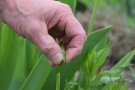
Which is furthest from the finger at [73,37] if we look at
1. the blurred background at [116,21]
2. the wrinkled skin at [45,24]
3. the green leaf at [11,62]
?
the blurred background at [116,21]

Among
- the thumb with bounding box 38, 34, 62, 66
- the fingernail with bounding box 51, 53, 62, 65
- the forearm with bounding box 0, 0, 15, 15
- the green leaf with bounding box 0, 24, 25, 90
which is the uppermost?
the forearm with bounding box 0, 0, 15, 15

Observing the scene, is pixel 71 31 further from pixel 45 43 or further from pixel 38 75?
pixel 38 75

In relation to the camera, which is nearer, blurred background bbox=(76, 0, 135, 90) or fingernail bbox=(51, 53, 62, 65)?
fingernail bbox=(51, 53, 62, 65)

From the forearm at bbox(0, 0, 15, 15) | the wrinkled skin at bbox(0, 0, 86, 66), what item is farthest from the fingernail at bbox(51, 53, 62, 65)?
the forearm at bbox(0, 0, 15, 15)

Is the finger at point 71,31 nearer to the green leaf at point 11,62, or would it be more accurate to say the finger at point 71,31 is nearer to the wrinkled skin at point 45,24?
the wrinkled skin at point 45,24

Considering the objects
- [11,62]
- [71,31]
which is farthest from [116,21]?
[71,31]

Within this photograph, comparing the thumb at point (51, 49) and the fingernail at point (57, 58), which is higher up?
the thumb at point (51, 49)

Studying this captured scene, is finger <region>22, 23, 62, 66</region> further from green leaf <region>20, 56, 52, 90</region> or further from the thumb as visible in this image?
green leaf <region>20, 56, 52, 90</region>
